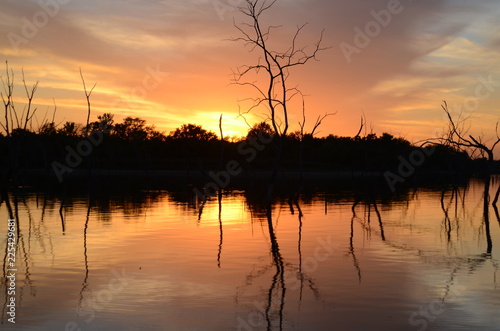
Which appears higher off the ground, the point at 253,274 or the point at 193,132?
the point at 193,132

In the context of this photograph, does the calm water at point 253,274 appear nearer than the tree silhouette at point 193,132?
Yes

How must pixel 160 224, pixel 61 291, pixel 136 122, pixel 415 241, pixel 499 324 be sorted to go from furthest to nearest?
pixel 136 122
pixel 160 224
pixel 415 241
pixel 61 291
pixel 499 324

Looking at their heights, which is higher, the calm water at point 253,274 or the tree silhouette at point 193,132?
the tree silhouette at point 193,132

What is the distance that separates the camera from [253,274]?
13883 millimetres

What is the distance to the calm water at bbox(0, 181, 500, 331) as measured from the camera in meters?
9.89

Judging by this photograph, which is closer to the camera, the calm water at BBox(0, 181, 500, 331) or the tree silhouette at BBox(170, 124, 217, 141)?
the calm water at BBox(0, 181, 500, 331)

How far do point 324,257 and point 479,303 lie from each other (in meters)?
5.94

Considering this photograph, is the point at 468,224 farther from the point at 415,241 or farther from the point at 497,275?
the point at 497,275

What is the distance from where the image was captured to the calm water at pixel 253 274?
32.4ft

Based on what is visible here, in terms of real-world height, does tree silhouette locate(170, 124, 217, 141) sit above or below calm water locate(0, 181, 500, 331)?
above

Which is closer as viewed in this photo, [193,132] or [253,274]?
[253,274]

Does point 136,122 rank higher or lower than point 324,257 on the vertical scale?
higher

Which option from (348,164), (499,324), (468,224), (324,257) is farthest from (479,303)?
(348,164)

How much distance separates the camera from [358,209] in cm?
3428
